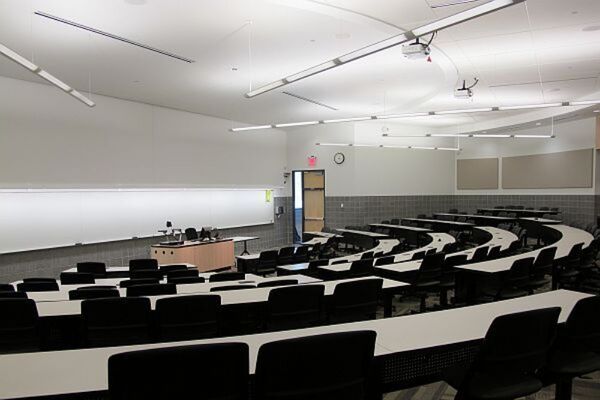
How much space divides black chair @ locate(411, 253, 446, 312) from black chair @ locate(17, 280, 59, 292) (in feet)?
13.6

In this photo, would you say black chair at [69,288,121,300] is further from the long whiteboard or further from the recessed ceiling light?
the recessed ceiling light

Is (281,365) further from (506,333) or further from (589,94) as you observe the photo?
(589,94)

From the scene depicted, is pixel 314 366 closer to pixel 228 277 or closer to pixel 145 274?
pixel 228 277

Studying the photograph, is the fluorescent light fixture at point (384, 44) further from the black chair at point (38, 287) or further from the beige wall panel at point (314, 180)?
the beige wall panel at point (314, 180)

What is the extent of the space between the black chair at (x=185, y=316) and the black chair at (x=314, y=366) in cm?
160

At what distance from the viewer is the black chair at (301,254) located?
28.7ft

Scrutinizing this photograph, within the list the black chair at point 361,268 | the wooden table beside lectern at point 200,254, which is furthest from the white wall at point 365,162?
the black chair at point 361,268

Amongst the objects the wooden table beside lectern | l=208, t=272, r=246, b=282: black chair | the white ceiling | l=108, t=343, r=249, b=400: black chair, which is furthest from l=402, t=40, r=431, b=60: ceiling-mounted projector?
the wooden table beside lectern

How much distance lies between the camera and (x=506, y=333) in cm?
214

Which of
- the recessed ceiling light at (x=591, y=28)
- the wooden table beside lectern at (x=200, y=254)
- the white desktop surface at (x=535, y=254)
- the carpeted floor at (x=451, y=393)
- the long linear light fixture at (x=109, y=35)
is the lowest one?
the carpeted floor at (x=451, y=393)

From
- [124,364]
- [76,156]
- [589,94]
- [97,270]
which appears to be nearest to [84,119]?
[76,156]

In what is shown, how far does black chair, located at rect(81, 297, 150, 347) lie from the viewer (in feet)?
10.3

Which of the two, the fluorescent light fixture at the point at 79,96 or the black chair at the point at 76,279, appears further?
the fluorescent light fixture at the point at 79,96

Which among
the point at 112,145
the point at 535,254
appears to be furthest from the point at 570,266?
the point at 112,145
